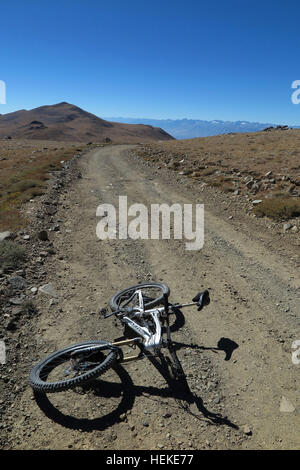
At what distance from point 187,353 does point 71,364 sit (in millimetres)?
2540

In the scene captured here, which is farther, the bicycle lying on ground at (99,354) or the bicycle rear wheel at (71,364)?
the bicycle rear wheel at (71,364)

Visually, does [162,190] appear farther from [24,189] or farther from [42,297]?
[42,297]

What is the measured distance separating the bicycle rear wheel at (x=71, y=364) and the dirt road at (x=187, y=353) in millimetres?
380

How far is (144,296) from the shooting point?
8.09 m

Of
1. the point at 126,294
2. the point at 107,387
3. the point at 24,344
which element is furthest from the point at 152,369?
the point at 24,344

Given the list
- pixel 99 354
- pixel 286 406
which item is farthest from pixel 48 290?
pixel 286 406

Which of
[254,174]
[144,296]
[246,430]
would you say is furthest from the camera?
[254,174]

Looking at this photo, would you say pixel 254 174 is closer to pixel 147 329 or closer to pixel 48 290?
pixel 48 290

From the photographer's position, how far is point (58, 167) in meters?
29.9

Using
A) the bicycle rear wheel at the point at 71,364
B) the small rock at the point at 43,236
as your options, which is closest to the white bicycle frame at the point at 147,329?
the bicycle rear wheel at the point at 71,364

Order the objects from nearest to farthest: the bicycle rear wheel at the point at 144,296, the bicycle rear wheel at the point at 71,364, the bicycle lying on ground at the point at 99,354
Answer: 1. the bicycle lying on ground at the point at 99,354
2. the bicycle rear wheel at the point at 71,364
3. the bicycle rear wheel at the point at 144,296

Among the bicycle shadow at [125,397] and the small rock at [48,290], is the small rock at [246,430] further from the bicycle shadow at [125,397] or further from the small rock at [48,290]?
the small rock at [48,290]

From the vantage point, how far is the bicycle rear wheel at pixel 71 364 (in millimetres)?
5410

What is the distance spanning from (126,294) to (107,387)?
9.39ft
